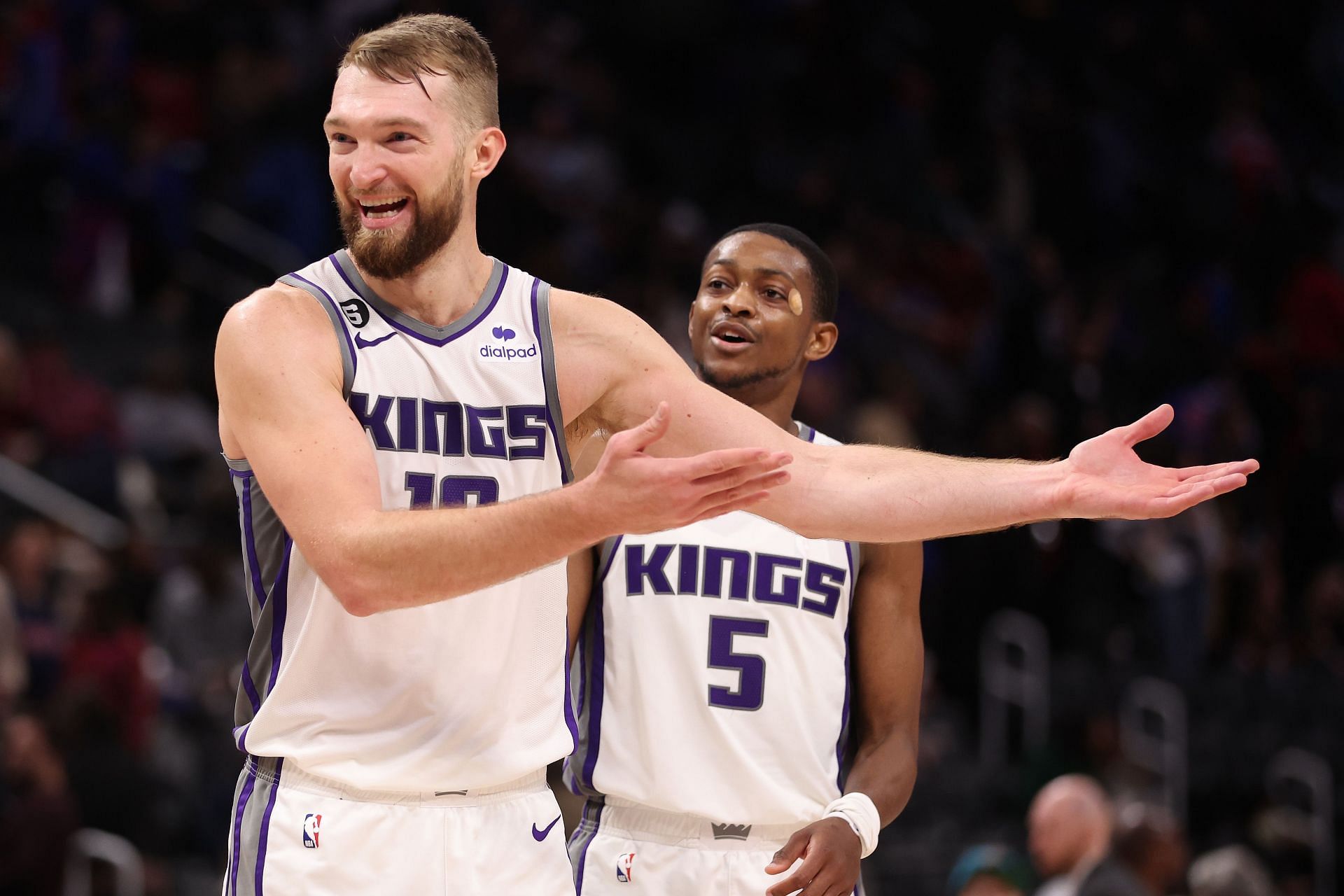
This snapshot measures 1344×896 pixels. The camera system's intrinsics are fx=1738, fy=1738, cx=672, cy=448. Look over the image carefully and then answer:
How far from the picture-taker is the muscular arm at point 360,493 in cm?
326

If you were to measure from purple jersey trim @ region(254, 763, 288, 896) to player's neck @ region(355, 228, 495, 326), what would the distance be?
1.06m

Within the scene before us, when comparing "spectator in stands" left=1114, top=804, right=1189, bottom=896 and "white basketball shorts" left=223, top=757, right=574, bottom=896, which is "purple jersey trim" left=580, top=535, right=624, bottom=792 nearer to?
"white basketball shorts" left=223, top=757, right=574, bottom=896

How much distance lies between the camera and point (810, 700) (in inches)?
200

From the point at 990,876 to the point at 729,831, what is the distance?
130 inches

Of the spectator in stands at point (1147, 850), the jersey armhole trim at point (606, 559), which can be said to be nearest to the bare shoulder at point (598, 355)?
the jersey armhole trim at point (606, 559)

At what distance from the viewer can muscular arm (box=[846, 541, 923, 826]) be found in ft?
16.9

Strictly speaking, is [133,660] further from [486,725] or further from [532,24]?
[532,24]

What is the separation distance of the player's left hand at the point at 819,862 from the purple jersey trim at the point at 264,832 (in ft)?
4.20

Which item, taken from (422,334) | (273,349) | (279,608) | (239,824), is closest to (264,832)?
(239,824)

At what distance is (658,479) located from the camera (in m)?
3.21

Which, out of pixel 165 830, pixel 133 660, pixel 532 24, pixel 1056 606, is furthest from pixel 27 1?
pixel 1056 606

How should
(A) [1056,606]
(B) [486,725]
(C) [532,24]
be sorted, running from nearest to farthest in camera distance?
1. (B) [486,725]
2. (A) [1056,606]
3. (C) [532,24]

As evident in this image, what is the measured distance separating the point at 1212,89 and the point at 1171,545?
6.45 metres

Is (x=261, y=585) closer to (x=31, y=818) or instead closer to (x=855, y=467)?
(x=855, y=467)
